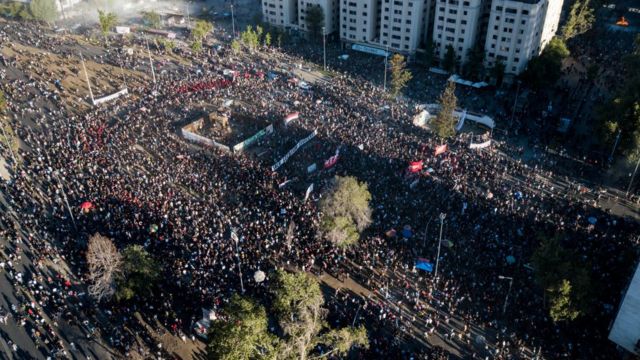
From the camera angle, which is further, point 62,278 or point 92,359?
point 62,278

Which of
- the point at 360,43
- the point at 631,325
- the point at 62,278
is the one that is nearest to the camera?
the point at 631,325

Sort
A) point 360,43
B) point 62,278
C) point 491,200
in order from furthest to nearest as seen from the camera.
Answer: point 360,43
point 491,200
point 62,278

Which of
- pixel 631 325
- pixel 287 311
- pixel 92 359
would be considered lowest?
pixel 92 359

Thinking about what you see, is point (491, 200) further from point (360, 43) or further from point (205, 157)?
point (360, 43)

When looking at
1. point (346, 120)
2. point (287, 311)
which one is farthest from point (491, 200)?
point (287, 311)

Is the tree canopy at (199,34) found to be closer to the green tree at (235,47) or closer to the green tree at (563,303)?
the green tree at (235,47)

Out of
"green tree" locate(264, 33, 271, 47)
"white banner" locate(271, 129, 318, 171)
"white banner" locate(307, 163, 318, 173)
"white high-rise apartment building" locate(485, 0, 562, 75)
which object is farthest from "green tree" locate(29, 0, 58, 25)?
"white high-rise apartment building" locate(485, 0, 562, 75)


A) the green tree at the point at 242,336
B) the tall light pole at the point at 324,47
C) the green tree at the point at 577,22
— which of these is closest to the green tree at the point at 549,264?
the green tree at the point at 242,336
